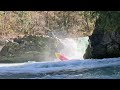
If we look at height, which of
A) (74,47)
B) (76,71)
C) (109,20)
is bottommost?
(76,71)

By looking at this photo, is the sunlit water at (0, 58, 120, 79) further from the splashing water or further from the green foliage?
the splashing water

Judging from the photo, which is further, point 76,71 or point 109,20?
point 109,20

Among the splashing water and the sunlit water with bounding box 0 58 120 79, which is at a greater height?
the splashing water

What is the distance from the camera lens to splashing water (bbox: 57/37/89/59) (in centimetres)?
1540

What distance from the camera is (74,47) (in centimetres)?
1598

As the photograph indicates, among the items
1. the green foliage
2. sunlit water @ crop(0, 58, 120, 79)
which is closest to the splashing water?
the green foliage

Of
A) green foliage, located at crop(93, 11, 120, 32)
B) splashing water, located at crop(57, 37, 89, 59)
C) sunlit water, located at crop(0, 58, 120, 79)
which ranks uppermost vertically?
splashing water, located at crop(57, 37, 89, 59)

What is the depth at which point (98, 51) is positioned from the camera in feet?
37.6

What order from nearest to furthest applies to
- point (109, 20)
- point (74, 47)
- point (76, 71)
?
point (76, 71) < point (109, 20) < point (74, 47)

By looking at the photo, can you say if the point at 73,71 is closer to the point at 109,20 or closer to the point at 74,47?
the point at 109,20

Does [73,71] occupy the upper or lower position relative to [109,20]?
lower

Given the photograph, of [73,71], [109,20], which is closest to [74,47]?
[109,20]

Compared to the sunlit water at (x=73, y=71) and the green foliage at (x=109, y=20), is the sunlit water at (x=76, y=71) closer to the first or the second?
the sunlit water at (x=73, y=71)
